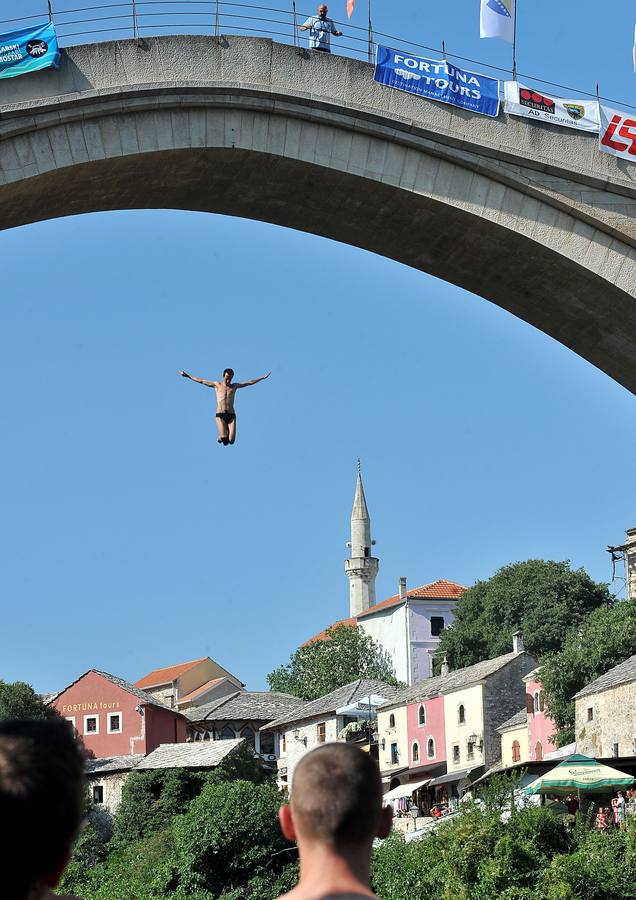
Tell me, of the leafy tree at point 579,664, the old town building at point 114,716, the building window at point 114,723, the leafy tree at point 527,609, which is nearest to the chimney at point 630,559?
the leafy tree at point 527,609

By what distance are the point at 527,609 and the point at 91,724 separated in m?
23.1

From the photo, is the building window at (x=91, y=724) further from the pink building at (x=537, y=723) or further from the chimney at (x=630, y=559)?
the chimney at (x=630, y=559)

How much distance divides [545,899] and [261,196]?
12.5m

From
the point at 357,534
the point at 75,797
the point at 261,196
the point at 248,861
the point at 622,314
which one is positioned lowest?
the point at 248,861

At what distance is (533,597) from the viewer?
217 feet

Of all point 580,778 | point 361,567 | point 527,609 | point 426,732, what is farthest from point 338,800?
point 361,567

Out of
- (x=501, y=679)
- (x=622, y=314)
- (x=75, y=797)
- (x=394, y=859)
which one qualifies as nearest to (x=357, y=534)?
(x=501, y=679)

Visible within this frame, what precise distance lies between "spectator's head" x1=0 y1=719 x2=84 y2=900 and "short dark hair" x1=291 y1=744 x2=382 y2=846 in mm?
654

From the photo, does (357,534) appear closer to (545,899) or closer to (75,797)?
(545,899)

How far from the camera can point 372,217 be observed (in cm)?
1281

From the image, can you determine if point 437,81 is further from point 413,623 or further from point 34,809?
point 413,623

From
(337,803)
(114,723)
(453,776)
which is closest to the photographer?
(337,803)

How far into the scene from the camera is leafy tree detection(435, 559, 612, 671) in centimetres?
6481

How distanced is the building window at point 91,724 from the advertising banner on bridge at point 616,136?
49821 mm
